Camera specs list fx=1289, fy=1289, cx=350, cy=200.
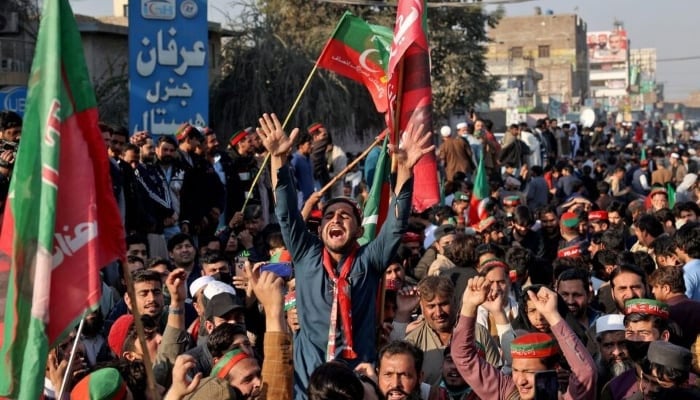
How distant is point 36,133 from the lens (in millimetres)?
4473

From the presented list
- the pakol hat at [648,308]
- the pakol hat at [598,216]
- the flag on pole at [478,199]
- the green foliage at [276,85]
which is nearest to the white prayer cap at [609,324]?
the pakol hat at [648,308]

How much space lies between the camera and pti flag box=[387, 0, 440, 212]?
25.7 feet

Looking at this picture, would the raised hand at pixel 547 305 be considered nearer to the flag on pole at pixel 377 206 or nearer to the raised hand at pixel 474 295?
the raised hand at pixel 474 295

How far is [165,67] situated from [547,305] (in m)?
10.4

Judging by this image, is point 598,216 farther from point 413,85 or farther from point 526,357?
point 526,357

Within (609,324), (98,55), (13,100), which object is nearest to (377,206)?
(609,324)

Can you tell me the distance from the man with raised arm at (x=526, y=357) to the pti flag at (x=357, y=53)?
421cm

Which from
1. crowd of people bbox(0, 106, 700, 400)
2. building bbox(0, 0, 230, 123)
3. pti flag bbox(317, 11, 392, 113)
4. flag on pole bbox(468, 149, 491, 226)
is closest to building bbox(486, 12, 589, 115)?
building bbox(0, 0, 230, 123)

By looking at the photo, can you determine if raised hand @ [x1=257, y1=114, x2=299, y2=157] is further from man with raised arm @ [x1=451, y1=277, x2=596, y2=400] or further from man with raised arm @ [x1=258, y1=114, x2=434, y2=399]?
man with raised arm @ [x1=451, y1=277, x2=596, y2=400]

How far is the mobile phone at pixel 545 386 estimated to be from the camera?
5.73m

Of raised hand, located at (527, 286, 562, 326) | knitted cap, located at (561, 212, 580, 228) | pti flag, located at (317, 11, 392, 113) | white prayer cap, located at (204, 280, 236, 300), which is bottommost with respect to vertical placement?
knitted cap, located at (561, 212, 580, 228)

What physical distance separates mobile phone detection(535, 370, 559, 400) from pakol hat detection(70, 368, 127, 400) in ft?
6.11

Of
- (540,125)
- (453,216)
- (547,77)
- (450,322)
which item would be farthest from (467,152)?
(547,77)

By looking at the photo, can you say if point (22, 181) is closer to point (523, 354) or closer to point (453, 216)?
point (523, 354)
